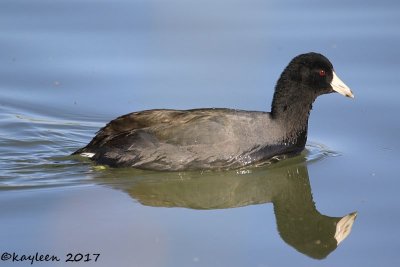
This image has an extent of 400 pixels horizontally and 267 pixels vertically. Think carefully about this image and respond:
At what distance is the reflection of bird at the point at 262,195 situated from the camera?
712cm

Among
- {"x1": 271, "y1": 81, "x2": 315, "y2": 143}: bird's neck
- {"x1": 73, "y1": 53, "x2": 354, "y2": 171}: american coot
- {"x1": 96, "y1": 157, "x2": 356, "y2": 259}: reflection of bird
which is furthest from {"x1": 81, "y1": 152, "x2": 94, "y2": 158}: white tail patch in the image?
{"x1": 271, "y1": 81, "x2": 315, "y2": 143}: bird's neck

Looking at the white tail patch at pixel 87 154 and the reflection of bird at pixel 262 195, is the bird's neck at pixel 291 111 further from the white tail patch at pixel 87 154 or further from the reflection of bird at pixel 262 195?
the white tail patch at pixel 87 154

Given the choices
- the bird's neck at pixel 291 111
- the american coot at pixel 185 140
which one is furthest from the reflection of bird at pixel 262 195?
the bird's neck at pixel 291 111

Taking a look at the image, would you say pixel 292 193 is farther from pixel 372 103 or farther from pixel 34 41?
pixel 34 41

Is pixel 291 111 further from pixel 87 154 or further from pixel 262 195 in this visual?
pixel 87 154

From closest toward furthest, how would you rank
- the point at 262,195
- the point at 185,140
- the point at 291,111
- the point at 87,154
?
1. the point at 262,195
2. the point at 185,140
3. the point at 87,154
4. the point at 291,111

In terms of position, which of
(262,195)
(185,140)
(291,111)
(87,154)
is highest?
(291,111)

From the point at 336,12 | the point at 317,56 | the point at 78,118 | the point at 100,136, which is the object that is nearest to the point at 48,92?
the point at 78,118

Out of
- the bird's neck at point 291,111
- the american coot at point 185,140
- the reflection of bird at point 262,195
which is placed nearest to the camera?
the reflection of bird at point 262,195

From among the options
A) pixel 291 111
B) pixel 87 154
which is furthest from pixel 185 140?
pixel 291 111

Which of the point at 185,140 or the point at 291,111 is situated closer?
the point at 185,140

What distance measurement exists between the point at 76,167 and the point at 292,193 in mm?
1821

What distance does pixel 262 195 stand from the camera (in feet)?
26.2

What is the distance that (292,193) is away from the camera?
26.5 feet
